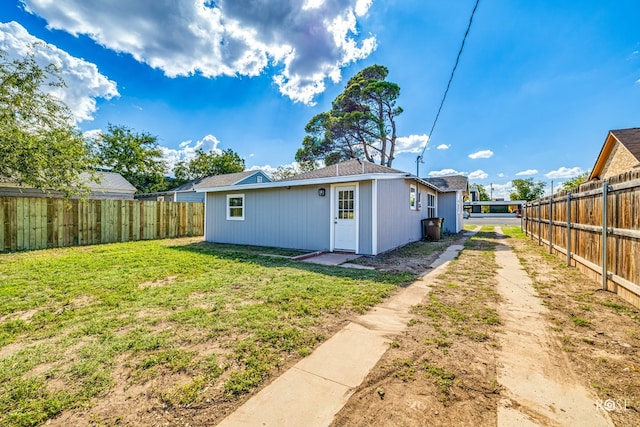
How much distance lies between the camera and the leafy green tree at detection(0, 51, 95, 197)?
27.4ft

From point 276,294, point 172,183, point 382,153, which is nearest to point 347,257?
point 276,294

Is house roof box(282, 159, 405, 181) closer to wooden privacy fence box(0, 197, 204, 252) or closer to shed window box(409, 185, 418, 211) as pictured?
shed window box(409, 185, 418, 211)

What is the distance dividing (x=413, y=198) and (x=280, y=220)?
555 centimetres

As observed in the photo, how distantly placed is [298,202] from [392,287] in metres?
5.14

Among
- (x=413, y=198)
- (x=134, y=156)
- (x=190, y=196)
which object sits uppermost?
(x=134, y=156)

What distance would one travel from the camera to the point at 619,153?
13430mm

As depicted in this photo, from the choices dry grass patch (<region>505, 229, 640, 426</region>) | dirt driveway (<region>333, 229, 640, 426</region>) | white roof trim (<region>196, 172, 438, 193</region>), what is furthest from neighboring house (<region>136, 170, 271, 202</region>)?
dry grass patch (<region>505, 229, 640, 426</region>)

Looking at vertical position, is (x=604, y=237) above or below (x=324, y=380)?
above

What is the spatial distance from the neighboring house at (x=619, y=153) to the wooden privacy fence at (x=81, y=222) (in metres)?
19.6

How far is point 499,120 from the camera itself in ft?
47.1

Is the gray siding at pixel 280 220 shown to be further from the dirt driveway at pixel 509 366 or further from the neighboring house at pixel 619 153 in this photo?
the neighboring house at pixel 619 153

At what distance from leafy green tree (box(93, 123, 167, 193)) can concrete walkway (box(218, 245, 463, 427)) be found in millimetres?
29040

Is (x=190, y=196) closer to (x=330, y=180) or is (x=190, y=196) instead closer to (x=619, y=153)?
(x=330, y=180)

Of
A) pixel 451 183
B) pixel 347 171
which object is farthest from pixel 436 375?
pixel 451 183
